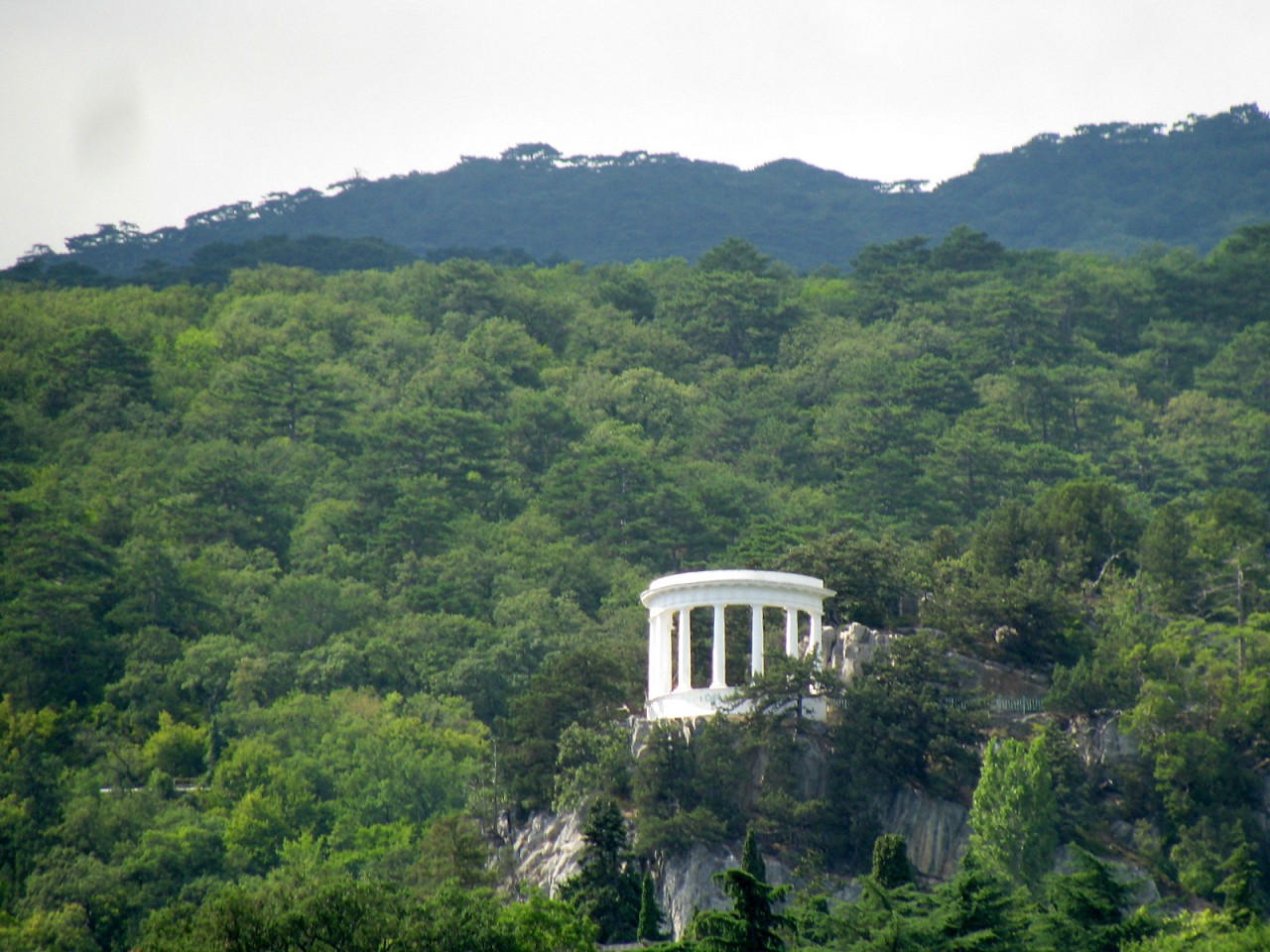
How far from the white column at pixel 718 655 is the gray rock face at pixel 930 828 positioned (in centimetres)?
496

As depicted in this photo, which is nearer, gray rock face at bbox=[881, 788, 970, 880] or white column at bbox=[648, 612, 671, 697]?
gray rock face at bbox=[881, 788, 970, 880]

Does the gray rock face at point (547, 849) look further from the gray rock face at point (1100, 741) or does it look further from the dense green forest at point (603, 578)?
the gray rock face at point (1100, 741)

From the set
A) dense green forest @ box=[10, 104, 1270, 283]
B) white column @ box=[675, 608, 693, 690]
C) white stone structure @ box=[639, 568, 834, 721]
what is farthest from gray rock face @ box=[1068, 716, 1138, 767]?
dense green forest @ box=[10, 104, 1270, 283]

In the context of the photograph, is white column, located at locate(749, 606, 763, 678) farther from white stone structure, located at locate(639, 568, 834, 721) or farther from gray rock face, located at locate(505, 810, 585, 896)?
gray rock face, located at locate(505, 810, 585, 896)

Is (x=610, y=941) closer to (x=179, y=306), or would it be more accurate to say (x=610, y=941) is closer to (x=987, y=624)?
(x=987, y=624)

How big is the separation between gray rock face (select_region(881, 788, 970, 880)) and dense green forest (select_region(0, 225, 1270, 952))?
0.44 metres

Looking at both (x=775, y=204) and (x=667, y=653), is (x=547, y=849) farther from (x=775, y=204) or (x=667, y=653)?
(x=775, y=204)

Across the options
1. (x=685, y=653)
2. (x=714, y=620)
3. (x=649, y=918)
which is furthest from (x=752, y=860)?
(x=714, y=620)

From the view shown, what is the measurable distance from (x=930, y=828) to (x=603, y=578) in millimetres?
23667

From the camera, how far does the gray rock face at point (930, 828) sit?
4788 centimetres

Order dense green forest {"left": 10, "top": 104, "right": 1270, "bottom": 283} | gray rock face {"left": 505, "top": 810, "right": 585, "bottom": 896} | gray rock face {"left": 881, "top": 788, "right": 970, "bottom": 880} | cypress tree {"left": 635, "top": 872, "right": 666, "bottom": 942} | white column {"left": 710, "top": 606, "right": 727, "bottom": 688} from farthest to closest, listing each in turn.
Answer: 1. dense green forest {"left": 10, "top": 104, "right": 1270, "bottom": 283}
2. white column {"left": 710, "top": 606, "right": 727, "bottom": 688}
3. gray rock face {"left": 881, "top": 788, "right": 970, "bottom": 880}
4. gray rock face {"left": 505, "top": 810, "right": 585, "bottom": 896}
5. cypress tree {"left": 635, "top": 872, "right": 666, "bottom": 942}

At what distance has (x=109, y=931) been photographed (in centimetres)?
5209

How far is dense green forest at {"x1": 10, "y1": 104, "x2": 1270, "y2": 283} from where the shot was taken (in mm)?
161375

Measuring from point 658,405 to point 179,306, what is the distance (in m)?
24.3
